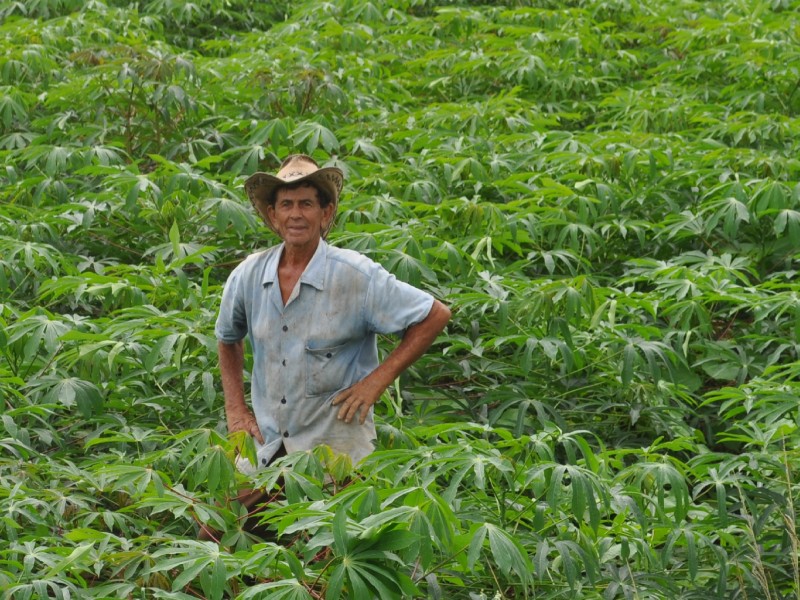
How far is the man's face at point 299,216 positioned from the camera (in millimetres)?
3307

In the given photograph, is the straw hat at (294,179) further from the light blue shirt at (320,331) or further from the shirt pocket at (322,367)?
the shirt pocket at (322,367)

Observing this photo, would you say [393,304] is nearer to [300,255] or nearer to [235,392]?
[300,255]

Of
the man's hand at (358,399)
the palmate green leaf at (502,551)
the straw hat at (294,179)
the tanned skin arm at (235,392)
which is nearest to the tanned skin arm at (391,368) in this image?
the man's hand at (358,399)

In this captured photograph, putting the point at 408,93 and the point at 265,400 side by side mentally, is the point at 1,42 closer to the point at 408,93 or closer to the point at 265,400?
the point at 408,93

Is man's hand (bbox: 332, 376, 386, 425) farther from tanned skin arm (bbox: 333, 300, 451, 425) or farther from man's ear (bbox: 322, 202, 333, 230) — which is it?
man's ear (bbox: 322, 202, 333, 230)

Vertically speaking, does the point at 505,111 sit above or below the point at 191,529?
above

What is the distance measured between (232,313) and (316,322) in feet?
0.91

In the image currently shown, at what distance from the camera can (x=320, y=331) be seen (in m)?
3.28

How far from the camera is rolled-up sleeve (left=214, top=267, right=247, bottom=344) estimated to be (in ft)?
11.1

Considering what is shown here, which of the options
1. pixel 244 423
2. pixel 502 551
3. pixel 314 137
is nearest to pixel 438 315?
pixel 244 423

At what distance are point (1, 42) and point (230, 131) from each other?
70.0 inches

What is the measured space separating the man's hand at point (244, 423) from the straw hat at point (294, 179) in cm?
56

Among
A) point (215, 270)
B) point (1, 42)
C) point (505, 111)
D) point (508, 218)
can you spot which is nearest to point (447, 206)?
point (508, 218)

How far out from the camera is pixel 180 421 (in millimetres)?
3934
